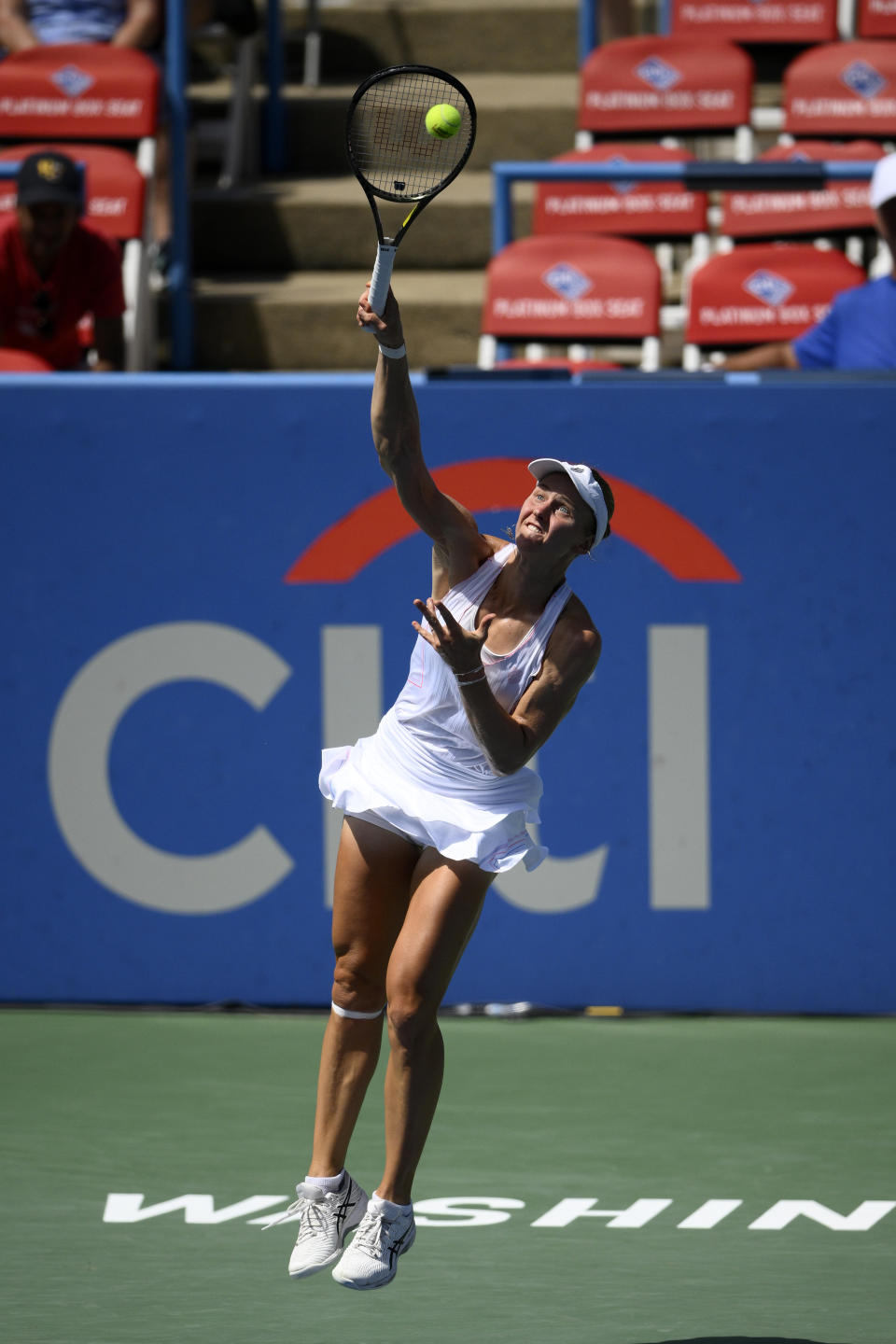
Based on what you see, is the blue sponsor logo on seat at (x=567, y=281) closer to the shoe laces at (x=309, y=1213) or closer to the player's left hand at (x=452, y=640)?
the player's left hand at (x=452, y=640)

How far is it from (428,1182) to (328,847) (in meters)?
1.56

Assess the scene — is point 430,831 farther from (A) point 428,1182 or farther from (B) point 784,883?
(B) point 784,883

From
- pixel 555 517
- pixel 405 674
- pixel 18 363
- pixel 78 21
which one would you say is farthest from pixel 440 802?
pixel 78 21

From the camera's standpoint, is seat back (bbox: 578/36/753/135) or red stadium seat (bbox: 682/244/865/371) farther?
seat back (bbox: 578/36/753/135)

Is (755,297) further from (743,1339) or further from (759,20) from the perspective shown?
(743,1339)

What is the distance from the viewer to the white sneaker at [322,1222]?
4008mm

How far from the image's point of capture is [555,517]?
4.02 metres

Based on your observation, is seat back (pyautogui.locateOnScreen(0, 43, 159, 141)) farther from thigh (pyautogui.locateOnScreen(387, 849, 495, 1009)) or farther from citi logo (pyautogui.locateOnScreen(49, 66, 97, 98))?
thigh (pyautogui.locateOnScreen(387, 849, 495, 1009))

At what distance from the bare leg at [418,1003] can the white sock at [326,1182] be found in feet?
0.44

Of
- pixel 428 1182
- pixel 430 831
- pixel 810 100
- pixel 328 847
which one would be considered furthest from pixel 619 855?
pixel 810 100

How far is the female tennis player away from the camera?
400cm

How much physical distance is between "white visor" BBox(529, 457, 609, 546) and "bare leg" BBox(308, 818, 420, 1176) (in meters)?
0.78

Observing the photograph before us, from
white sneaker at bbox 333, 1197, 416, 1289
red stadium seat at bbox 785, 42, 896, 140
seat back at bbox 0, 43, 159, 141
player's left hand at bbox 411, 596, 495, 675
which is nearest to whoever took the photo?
player's left hand at bbox 411, 596, 495, 675

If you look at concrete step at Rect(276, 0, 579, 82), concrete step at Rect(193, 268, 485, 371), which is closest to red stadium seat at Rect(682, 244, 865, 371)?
concrete step at Rect(193, 268, 485, 371)
